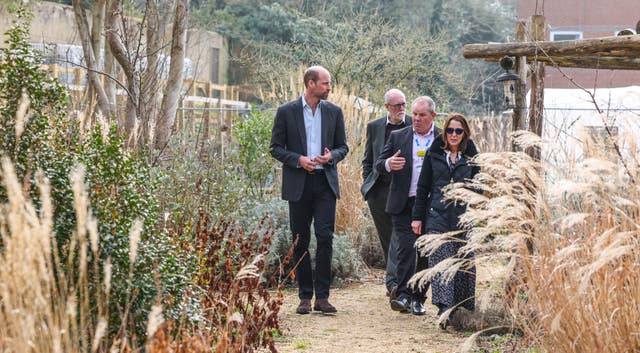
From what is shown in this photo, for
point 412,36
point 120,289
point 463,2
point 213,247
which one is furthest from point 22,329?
point 463,2

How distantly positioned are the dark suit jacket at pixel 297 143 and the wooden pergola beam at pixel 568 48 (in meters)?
1.46

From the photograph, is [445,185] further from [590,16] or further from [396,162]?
[590,16]

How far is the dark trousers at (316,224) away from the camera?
819 centimetres

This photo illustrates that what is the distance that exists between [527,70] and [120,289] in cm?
560

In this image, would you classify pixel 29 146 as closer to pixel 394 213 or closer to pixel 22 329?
pixel 22 329

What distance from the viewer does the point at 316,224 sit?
825 centimetres

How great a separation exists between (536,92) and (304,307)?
9.34ft

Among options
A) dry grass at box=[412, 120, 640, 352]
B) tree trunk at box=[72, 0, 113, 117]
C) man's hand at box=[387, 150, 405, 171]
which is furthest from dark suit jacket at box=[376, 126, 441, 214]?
tree trunk at box=[72, 0, 113, 117]

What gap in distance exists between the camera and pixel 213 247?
6.50 meters

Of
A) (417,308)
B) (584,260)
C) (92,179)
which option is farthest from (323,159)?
(584,260)

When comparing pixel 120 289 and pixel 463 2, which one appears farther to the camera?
pixel 463 2

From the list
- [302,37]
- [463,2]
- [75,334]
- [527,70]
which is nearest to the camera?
[75,334]

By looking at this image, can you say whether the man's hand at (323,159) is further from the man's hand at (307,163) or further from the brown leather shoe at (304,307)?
the brown leather shoe at (304,307)

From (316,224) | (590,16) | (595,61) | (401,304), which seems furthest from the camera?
(590,16)
